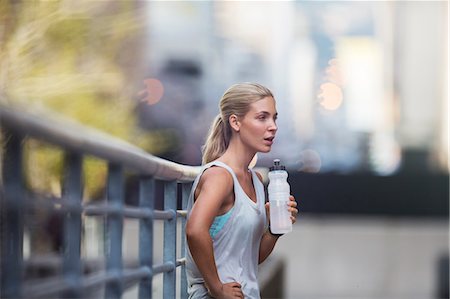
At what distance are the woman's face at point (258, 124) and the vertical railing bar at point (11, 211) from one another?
3.05 ft

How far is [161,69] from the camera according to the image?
56.9ft

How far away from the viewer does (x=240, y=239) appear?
3207 mm

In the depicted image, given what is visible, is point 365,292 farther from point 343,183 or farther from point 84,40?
point 84,40

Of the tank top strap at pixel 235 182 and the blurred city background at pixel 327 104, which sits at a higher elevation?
the blurred city background at pixel 327 104

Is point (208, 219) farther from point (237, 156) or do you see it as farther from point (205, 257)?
point (237, 156)

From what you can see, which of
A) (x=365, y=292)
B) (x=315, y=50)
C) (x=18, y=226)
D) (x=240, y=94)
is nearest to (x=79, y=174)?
(x=18, y=226)

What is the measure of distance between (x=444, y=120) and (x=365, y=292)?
3.70 m

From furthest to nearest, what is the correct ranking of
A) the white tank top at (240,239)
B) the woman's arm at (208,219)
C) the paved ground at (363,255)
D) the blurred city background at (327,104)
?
the paved ground at (363,255) → the blurred city background at (327,104) → the white tank top at (240,239) → the woman's arm at (208,219)

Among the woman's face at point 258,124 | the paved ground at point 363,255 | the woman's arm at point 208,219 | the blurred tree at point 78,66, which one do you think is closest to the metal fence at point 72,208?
the woman's arm at point 208,219

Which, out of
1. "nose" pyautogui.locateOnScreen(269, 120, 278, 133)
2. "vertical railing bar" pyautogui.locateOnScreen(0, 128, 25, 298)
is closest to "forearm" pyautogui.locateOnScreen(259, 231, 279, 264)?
"nose" pyautogui.locateOnScreen(269, 120, 278, 133)

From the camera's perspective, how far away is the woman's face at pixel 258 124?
3.20 m

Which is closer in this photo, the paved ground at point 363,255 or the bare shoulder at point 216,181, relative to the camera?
the bare shoulder at point 216,181

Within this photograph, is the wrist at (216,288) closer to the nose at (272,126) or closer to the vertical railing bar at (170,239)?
the nose at (272,126)

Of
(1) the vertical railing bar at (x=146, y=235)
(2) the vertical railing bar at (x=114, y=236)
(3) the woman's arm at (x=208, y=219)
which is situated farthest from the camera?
(1) the vertical railing bar at (x=146, y=235)
